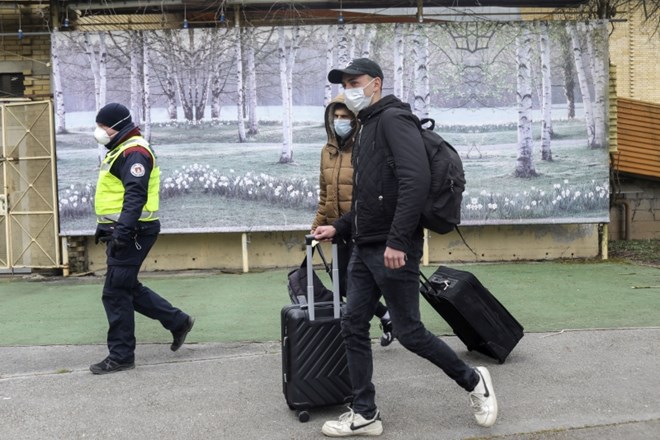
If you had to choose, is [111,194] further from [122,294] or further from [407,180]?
[407,180]

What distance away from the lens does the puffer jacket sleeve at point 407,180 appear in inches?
153

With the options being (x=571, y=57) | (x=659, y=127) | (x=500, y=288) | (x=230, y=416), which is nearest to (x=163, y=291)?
(x=500, y=288)

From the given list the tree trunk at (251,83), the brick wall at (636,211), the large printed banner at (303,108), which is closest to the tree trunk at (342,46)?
the large printed banner at (303,108)

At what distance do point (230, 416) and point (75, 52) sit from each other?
270 inches

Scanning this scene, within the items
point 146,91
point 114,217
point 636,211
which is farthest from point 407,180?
point 636,211

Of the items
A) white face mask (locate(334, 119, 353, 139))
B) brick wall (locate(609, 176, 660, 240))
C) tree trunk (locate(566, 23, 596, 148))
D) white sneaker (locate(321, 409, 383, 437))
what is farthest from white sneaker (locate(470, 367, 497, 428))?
brick wall (locate(609, 176, 660, 240))

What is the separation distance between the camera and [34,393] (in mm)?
5109

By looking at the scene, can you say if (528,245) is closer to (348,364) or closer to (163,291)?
(163,291)

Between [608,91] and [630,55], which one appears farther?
[630,55]

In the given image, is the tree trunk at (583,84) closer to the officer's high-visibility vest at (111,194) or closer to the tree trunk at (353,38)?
the tree trunk at (353,38)

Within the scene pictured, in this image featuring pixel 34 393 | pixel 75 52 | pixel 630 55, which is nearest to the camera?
pixel 34 393

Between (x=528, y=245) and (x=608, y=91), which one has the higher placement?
(x=608, y=91)

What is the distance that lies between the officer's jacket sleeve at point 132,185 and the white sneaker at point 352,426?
2.13m

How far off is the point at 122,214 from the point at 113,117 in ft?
2.44
